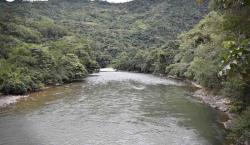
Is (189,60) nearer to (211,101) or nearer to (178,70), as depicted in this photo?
(178,70)

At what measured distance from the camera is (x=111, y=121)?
32.8m

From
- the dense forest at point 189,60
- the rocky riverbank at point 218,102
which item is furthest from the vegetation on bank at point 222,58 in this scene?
the rocky riverbank at point 218,102

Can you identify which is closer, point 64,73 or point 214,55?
point 214,55

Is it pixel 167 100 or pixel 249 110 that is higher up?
pixel 249 110

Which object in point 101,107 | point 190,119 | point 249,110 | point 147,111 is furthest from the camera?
point 101,107

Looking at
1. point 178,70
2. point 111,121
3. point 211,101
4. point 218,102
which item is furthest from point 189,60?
point 111,121

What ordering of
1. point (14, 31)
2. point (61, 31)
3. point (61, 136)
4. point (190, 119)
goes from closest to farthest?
point (61, 136)
point (190, 119)
point (14, 31)
point (61, 31)

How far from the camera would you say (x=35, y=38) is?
10200cm

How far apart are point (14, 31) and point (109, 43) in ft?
310

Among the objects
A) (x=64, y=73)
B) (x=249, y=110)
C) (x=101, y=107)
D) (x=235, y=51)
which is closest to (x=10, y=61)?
(x=64, y=73)

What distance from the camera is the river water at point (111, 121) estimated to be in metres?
26.8

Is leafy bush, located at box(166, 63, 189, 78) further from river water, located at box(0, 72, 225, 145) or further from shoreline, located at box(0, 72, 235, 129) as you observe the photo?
river water, located at box(0, 72, 225, 145)

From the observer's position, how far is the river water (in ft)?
88.0

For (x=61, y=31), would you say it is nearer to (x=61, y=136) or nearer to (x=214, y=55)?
(x=214, y=55)
